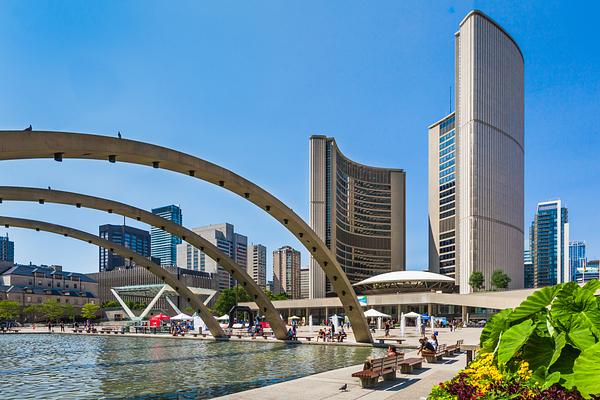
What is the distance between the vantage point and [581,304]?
640cm

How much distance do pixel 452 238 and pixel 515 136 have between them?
1221 inches

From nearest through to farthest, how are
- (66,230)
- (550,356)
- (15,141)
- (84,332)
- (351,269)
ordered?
1. (550,356)
2. (15,141)
3. (66,230)
4. (84,332)
5. (351,269)

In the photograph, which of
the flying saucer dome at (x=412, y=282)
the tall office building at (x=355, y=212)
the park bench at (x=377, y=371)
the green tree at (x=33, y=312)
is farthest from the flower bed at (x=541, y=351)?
the tall office building at (x=355, y=212)

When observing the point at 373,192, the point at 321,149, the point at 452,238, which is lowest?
the point at 452,238

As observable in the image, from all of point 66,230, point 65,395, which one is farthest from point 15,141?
point 66,230

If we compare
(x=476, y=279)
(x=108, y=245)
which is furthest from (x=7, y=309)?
(x=476, y=279)

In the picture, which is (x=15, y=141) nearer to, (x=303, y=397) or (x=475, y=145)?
(x=303, y=397)

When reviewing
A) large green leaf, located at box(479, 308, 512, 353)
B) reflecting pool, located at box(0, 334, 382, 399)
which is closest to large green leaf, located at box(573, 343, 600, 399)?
large green leaf, located at box(479, 308, 512, 353)

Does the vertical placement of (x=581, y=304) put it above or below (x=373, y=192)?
below

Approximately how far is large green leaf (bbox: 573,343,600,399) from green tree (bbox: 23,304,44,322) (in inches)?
4182

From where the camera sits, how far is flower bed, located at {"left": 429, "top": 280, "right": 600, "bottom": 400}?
5.84m

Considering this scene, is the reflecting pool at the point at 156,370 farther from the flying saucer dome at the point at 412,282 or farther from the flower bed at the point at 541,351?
the flying saucer dome at the point at 412,282

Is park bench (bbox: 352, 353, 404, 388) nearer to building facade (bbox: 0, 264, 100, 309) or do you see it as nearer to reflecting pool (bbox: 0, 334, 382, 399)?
reflecting pool (bbox: 0, 334, 382, 399)

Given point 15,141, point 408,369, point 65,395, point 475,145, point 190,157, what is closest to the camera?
point 15,141
